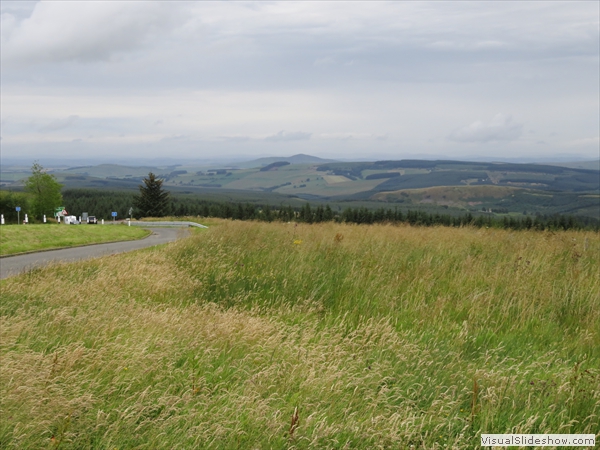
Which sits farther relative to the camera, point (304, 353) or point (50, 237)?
point (50, 237)

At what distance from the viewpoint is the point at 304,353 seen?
6266 mm

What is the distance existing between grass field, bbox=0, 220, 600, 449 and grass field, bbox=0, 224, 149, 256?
11395mm

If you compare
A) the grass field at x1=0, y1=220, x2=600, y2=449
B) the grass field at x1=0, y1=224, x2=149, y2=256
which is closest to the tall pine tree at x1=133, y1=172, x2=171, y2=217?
the grass field at x1=0, y1=224, x2=149, y2=256

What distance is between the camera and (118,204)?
18550 centimetres

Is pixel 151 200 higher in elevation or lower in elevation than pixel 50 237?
lower

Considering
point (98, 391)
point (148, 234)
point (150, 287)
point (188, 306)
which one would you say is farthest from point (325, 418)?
point (148, 234)

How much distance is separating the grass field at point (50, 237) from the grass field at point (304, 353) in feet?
37.4

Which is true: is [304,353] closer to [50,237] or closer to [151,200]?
[50,237]

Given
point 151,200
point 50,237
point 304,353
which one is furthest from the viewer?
point 151,200

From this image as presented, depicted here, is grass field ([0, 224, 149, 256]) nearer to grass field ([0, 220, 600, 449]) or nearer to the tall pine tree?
grass field ([0, 220, 600, 449])


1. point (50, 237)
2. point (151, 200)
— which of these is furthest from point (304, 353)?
point (151, 200)

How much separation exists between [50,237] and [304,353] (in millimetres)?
22493

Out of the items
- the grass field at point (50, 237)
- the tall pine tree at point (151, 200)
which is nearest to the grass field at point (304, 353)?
the grass field at point (50, 237)

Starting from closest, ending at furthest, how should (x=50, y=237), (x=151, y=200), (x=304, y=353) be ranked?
(x=304, y=353) → (x=50, y=237) → (x=151, y=200)
